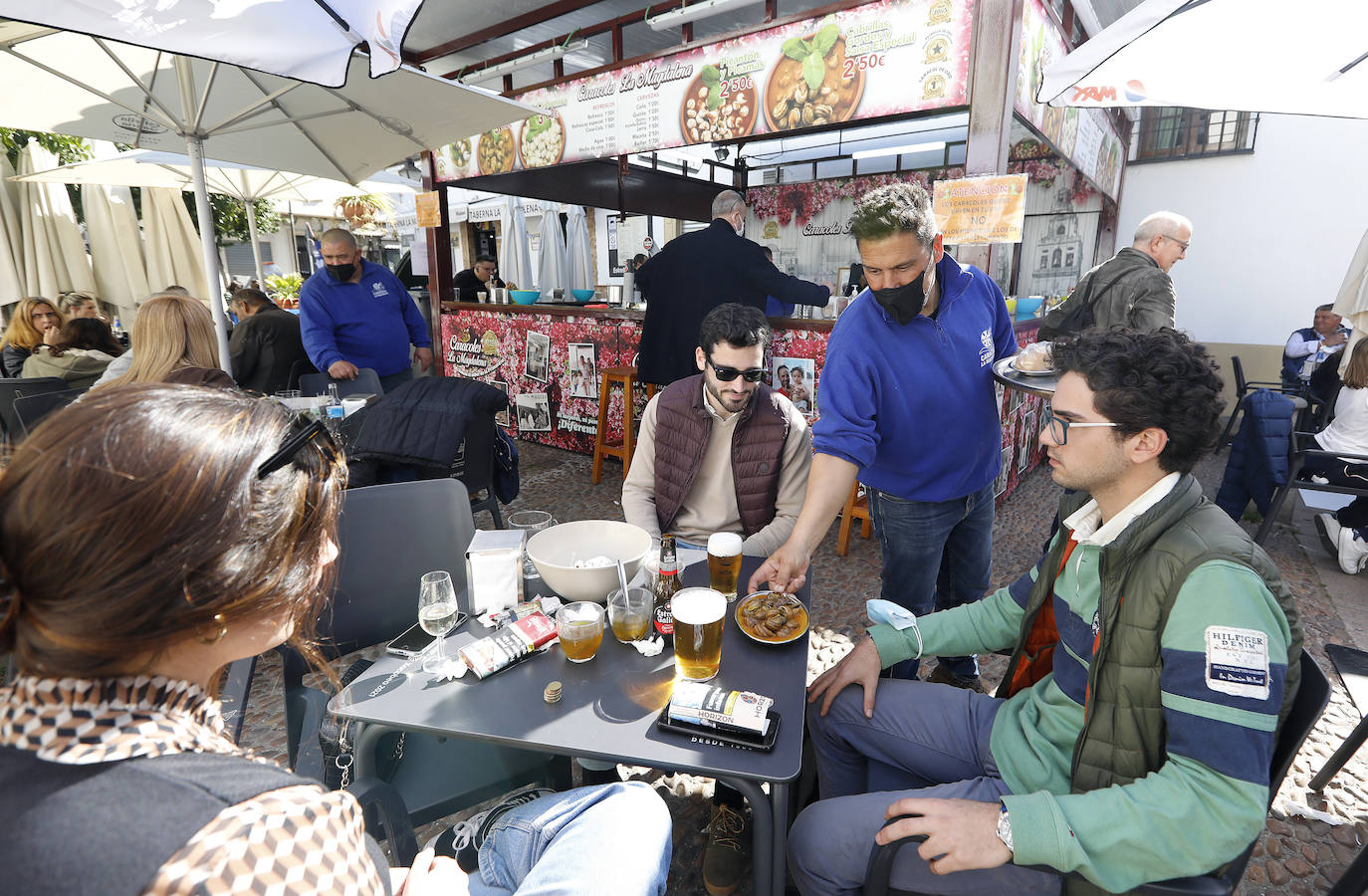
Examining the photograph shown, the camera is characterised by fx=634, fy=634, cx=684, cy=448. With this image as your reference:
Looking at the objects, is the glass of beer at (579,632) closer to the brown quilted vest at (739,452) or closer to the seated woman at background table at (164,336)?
the brown quilted vest at (739,452)

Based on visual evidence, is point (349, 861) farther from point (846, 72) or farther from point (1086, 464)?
point (846, 72)

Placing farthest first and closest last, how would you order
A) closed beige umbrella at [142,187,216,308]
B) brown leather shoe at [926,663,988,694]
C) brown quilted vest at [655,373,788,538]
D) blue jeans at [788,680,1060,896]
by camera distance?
closed beige umbrella at [142,187,216,308] < brown leather shoe at [926,663,988,694] < brown quilted vest at [655,373,788,538] < blue jeans at [788,680,1060,896]

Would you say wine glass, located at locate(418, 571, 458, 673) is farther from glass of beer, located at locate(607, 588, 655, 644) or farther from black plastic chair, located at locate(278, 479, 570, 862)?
glass of beer, located at locate(607, 588, 655, 644)

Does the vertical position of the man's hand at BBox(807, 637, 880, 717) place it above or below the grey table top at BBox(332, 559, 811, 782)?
below

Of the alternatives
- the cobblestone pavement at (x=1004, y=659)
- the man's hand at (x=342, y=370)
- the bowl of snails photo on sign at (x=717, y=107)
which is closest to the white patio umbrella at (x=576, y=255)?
the cobblestone pavement at (x=1004, y=659)

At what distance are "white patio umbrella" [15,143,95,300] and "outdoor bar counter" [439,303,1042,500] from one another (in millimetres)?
3701

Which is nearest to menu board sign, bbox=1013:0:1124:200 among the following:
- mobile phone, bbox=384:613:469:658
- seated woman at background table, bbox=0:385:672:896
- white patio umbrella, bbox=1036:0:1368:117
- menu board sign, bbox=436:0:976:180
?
menu board sign, bbox=436:0:976:180

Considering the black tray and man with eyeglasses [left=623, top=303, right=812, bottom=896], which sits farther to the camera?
man with eyeglasses [left=623, top=303, right=812, bottom=896]

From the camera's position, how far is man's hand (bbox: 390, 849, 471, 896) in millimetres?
1039

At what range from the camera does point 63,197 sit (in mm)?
6484

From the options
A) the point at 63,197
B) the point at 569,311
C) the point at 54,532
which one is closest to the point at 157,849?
the point at 54,532

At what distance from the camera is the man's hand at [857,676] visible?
1.73 m

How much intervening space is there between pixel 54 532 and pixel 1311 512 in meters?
7.44

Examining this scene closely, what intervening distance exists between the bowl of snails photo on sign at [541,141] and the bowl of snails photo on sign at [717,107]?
1379 mm
